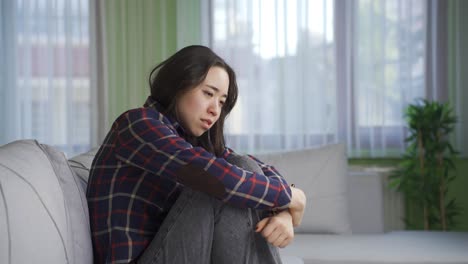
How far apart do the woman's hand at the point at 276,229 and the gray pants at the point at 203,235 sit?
0.03 m

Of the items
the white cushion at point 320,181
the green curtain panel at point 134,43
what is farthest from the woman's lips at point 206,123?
the green curtain panel at point 134,43

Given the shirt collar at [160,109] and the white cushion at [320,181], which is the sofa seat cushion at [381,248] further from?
the shirt collar at [160,109]

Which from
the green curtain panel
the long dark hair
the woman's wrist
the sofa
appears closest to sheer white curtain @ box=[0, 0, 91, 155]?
the green curtain panel

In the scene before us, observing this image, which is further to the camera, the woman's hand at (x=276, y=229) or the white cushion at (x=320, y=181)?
the white cushion at (x=320, y=181)

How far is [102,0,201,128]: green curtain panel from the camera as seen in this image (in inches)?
147

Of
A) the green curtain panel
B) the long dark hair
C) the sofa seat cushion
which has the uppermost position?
the green curtain panel

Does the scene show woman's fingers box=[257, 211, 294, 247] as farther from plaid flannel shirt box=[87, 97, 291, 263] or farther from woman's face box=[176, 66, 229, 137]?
woman's face box=[176, 66, 229, 137]

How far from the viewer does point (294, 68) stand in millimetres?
3512

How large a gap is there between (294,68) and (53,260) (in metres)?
2.58

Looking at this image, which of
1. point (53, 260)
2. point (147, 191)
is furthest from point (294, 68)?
point (53, 260)

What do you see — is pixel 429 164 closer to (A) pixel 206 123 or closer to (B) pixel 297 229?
(B) pixel 297 229

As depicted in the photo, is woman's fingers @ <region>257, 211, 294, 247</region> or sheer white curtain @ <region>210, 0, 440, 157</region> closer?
woman's fingers @ <region>257, 211, 294, 247</region>

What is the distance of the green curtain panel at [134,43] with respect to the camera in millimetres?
3729

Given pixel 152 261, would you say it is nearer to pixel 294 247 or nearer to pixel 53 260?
pixel 53 260
